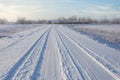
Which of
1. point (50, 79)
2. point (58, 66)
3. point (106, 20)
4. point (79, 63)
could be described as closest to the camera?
point (50, 79)

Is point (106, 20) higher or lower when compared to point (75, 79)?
lower

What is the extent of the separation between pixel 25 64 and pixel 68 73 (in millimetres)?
2474

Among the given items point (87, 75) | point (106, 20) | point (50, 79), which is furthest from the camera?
point (106, 20)

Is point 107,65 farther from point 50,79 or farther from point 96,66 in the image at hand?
point 50,79

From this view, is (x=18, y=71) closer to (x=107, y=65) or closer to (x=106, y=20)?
(x=107, y=65)

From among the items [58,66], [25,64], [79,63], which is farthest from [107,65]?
[25,64]

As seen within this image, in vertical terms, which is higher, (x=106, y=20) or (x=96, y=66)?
(x=96, y=66)

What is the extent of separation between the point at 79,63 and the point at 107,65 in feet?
4.16

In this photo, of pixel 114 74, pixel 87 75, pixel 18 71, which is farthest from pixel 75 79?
pixel 18 71

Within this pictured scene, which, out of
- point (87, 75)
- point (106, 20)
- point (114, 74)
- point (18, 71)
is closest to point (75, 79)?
point (87, 75)

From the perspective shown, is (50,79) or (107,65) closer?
(50,79)

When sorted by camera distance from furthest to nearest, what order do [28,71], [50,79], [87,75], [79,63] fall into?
[79,63] → [28,71] → [87,75] → [50,79]

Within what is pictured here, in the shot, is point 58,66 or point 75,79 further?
point 58,66

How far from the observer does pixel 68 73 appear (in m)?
8.40
